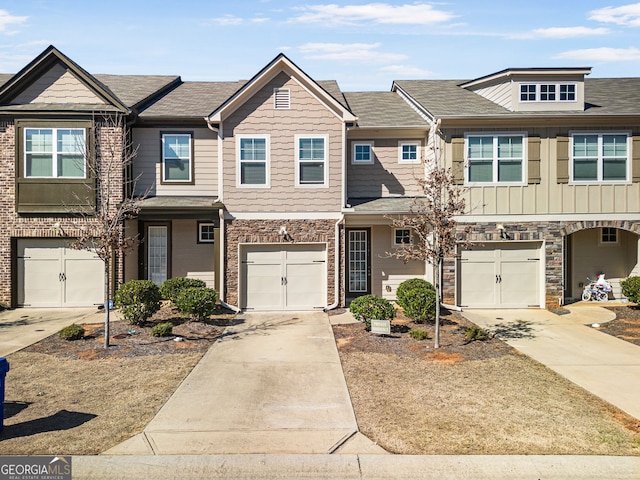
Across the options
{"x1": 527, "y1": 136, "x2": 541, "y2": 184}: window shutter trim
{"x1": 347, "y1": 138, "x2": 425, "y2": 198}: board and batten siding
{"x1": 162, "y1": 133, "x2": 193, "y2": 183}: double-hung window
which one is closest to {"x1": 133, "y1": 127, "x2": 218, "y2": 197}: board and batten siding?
{"x1": 162, "y1": 133, "x2": 193, "y2": 183}: double-hung window

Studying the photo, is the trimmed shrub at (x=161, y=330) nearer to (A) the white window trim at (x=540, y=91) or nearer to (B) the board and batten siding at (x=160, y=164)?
(B) the board and batten siding at (x=160, y=164)

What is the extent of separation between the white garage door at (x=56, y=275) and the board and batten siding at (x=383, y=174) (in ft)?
29.9

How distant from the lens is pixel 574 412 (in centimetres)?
682

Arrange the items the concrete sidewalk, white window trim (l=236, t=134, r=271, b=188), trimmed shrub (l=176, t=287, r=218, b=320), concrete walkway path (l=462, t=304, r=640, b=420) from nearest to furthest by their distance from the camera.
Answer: the concrete sidewalk < concrete walkway path (l=462, t=304, r=640, b=420) < trimmed shrub (l=176, t=287, r=218, b=320) < white window trim (l=236, t=134, r=271, b=188)

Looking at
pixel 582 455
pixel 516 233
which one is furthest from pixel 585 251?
pixel 582 455

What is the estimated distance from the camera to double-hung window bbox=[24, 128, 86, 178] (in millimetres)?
14328

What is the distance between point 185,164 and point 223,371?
876cm

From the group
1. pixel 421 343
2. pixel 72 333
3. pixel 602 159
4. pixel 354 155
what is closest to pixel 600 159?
pixel 602 159

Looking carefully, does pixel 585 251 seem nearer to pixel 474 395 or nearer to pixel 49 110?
pixel 474 395

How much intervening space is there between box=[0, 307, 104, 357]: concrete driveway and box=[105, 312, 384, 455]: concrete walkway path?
472 centimetres

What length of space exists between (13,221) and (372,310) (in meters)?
11.8

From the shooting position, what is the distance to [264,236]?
14.2 meters

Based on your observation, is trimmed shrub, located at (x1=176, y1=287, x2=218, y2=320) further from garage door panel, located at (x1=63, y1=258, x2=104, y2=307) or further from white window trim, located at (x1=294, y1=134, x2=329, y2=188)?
white window trim, located at (x1=294, y1=134, x2=329, y2=188)

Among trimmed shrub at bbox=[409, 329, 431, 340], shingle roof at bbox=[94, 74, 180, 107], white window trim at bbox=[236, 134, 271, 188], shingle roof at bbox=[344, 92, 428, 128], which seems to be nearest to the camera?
trimmed shrub at bbox=[409, 329, 431, 340]
